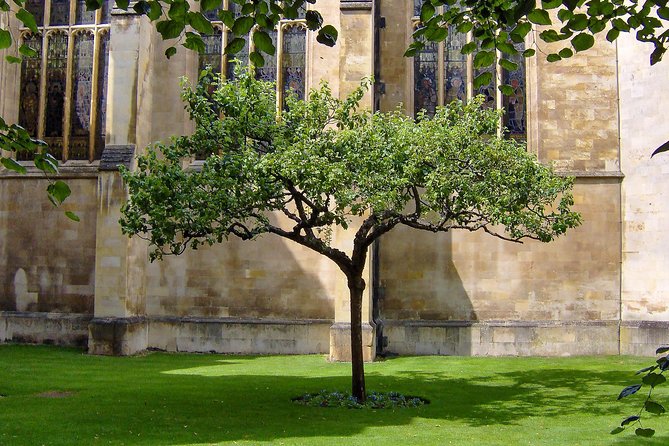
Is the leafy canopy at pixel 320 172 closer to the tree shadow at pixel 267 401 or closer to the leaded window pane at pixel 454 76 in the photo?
the tree shadow at pixel 267 401

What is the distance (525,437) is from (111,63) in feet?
48.4

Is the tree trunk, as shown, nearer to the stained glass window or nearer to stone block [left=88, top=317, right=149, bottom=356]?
stone block [left=88, top=317, right=149, bottom=356]

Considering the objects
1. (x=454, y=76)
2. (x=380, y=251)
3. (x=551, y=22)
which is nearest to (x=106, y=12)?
(x=454, y=76)

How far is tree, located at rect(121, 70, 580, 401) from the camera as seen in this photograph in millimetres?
12820

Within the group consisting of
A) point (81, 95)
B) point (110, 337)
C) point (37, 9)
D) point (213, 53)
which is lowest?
point (110, 337)

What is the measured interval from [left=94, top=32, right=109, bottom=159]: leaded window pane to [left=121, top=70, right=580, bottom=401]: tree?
9.50 m

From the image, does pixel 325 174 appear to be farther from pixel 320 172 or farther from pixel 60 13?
pixel 60 13

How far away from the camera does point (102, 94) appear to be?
902 inches

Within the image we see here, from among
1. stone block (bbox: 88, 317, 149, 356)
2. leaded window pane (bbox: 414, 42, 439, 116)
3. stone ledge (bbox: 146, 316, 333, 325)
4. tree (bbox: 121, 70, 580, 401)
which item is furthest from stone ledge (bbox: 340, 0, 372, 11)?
stone block (bbox: 88, 317, 149, 356)

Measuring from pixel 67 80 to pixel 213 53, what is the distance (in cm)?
422

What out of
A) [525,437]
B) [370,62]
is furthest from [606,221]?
[525,437]

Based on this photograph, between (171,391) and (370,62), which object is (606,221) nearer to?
(370,62)

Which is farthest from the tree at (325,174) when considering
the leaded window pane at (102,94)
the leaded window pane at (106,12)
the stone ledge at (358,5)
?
the leaded window pane at (106,12)

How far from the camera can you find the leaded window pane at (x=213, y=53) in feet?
73.9
